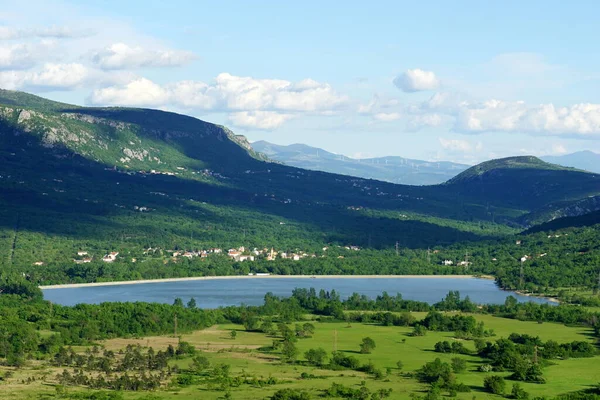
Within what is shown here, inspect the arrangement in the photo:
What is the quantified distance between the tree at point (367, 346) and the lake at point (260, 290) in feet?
99.8

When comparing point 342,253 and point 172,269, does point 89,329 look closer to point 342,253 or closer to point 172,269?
point 172,269

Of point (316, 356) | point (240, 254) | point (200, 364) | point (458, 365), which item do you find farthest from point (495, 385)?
point (240, 254)

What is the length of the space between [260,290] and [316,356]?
53.3 meters

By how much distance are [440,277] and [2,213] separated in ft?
223

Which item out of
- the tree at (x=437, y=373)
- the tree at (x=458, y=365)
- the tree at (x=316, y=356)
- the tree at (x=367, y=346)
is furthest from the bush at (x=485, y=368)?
the tree at (x=316, y=356)

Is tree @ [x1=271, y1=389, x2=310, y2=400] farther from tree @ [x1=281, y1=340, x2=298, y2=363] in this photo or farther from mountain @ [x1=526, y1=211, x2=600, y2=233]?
mountain @ [x1=526, y1=211, x2=600, y2=233]

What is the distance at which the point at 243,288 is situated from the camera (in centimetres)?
13388

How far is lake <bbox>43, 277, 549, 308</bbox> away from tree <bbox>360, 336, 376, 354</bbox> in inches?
1197

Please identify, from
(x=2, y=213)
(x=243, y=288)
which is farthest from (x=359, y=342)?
(x=2, y=213)

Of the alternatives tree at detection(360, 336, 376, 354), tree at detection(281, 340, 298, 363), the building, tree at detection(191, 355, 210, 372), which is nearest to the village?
the building

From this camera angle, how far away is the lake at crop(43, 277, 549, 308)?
118 metres

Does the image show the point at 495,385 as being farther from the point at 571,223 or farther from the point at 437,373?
the point at 571,223

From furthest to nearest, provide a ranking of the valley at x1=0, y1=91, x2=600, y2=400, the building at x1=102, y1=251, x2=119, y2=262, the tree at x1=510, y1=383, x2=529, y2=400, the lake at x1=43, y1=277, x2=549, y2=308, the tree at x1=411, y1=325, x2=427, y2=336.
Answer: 1. the building at x1=102, y1=251, x2=119, y2=262
2. the lake at x1=43, y1=277, x2=549, y2=308
3. the tree at x1=411, y1=325, x2=427, y2=336
4. the valley at x1=0, y1=91, x2=600, y2=400
5. the tree at x1=510, y1=383, x2=529, y2=400

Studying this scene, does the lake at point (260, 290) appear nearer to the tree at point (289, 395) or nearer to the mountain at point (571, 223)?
the mountain at point (571, 223)
